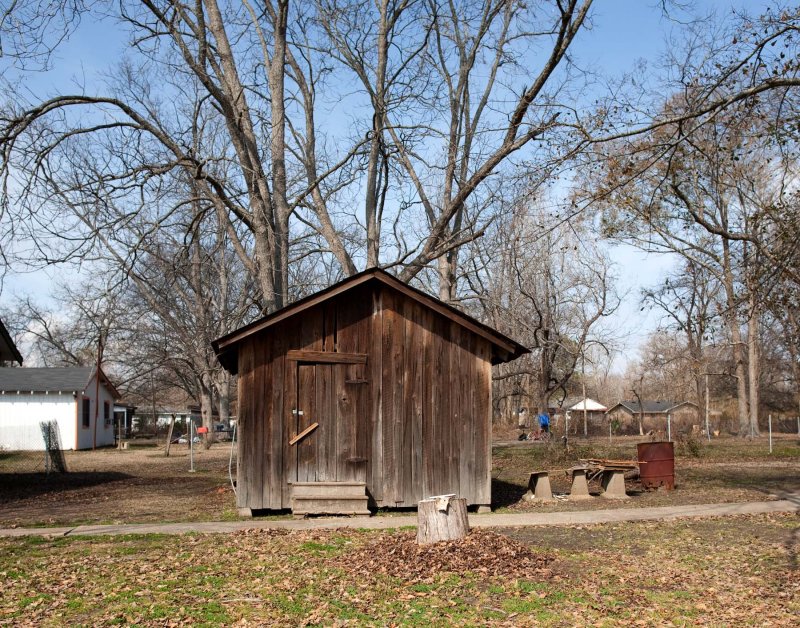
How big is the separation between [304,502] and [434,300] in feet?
14.3

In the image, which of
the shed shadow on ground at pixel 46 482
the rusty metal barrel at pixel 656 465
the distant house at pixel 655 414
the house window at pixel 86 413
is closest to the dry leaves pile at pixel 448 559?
the rusty metal barrel at pixel 656 465

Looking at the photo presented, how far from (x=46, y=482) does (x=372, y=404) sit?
1206cm

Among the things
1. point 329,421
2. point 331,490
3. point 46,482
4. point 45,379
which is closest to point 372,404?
point 329,421

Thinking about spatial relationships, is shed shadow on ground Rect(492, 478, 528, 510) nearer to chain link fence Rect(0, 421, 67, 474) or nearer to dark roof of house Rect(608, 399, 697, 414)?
chain link fence Rect(0, 421, 67, 474)

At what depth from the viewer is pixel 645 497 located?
17703mm

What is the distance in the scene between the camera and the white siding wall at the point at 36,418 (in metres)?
38.8

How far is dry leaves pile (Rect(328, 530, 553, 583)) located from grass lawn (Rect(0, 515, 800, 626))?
2 centimetres

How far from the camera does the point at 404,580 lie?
9.50 m

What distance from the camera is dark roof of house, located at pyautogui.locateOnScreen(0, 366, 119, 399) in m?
40.0

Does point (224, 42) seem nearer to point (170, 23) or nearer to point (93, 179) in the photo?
point (170, 23)

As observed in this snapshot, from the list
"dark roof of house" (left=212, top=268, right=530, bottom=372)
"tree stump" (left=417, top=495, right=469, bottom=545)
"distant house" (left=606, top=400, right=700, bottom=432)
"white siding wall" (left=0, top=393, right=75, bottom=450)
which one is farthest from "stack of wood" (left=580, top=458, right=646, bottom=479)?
"distant house" (left=606, top=400, right=700, bottom=432)

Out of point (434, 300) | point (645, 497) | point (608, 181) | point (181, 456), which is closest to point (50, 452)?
point (181, 456)

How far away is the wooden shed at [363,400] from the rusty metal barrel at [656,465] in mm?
4962

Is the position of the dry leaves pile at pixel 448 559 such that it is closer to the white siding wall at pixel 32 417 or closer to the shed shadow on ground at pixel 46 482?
the shed shadow on ground at pixel 46 482
